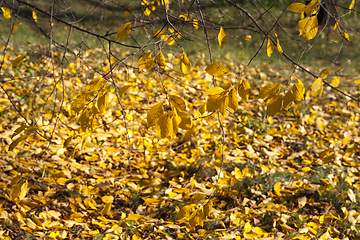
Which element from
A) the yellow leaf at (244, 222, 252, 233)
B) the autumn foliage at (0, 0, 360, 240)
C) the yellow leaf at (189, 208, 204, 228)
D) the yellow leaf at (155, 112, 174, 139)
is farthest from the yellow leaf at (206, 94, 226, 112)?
the yellow leaf at (244, 222, 252, 233)

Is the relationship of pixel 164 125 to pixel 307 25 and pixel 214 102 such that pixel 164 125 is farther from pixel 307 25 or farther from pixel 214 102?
pixel 307 25

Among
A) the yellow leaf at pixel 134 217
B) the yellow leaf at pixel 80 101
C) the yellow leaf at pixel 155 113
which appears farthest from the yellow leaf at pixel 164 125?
the yellow leaf at pixel 134 217

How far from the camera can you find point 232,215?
77.2 inches

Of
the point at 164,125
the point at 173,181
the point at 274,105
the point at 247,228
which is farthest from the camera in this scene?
the point at 173,181

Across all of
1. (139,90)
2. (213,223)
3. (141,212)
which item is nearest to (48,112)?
(139,90)

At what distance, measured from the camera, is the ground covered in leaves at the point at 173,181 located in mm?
1859

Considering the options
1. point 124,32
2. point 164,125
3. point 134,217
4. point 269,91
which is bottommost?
point 134,217

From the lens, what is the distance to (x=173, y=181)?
2.35 meters

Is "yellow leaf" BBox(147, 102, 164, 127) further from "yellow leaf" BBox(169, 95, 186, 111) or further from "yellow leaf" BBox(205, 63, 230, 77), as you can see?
"yellow leaf" BBox(205, 63, 230, 77)

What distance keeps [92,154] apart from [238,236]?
1.39m

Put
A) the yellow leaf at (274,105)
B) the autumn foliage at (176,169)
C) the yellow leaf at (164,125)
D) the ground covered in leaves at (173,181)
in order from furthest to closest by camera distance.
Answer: the ground covered in leaves at (173,181) → the autumn foliage at (176,169) → the yellow leaf at (274,105) → the yellow leaf at (164,125)

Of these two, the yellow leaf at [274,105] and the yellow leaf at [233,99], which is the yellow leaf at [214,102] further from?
the yellow leaf at [274,105]

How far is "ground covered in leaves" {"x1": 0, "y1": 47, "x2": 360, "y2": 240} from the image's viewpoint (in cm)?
186

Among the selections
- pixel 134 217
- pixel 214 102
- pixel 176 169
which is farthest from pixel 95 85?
pixel 176 169
